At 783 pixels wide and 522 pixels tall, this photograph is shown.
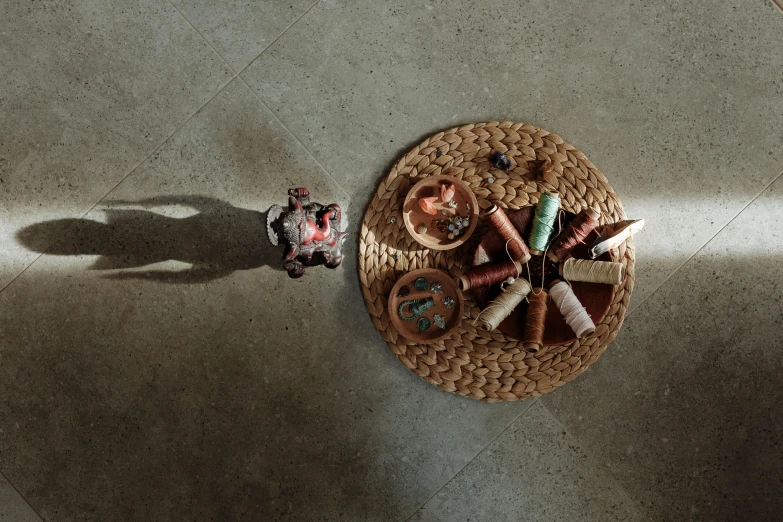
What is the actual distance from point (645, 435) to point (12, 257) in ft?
8.78

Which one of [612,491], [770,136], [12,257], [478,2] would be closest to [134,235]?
[12,257]

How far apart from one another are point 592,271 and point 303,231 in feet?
3.27

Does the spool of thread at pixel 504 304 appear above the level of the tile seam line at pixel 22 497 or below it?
above

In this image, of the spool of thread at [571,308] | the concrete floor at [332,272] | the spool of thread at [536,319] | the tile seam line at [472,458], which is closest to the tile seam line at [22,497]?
the concrete floor at [332,272]

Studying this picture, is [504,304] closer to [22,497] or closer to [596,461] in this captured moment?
[596,461]

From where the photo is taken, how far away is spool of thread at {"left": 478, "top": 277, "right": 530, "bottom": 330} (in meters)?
1.90

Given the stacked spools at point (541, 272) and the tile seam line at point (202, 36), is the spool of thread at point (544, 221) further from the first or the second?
the tile seam line at point (202, 36)

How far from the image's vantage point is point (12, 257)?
222 centimetres

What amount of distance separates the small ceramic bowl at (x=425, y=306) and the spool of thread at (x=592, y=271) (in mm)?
410

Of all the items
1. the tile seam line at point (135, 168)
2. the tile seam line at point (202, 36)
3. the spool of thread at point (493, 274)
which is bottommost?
the spool of thread at point (493, 274)

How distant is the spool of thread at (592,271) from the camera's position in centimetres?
187

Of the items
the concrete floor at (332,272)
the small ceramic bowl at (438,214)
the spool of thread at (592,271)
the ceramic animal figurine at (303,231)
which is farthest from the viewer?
the concrete floor at (332,272)

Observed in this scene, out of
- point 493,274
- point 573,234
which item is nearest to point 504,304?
point 493,274

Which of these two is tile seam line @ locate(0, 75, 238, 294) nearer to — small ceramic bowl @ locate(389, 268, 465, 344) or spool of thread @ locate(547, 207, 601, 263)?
small ceramic bowl @ locate(389, 268, 465, 344)
